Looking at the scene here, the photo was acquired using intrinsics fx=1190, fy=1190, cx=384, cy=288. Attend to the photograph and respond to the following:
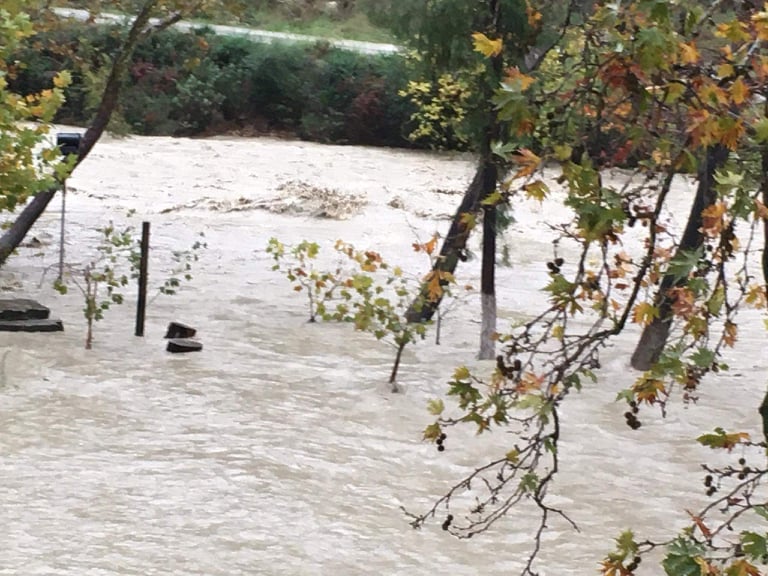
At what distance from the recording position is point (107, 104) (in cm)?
1139

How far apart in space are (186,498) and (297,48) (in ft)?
65.0

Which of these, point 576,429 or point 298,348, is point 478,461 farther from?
point 298,348

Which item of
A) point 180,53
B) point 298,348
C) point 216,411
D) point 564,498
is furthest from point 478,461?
point 180,53

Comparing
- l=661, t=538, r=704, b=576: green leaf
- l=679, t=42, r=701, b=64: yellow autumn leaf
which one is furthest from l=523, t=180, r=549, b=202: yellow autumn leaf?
l=661, t=538, r=704, b=576: green leaf

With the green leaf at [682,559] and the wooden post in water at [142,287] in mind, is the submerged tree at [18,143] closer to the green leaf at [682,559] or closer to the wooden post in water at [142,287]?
the wooden post in water at [142,287]

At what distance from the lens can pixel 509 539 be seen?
6539 millimetres

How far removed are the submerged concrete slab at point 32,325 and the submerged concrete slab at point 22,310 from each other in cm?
8

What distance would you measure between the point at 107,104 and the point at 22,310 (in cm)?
234

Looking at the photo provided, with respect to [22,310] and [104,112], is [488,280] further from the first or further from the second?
[104,112]

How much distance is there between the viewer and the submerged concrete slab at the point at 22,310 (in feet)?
33.2

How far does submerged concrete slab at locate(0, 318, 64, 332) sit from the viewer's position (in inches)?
390

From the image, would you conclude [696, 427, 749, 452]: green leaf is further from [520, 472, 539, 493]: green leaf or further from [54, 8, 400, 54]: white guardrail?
[54, 8, 400, 54]: white guardrail

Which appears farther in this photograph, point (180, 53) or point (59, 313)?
point (180, 53)

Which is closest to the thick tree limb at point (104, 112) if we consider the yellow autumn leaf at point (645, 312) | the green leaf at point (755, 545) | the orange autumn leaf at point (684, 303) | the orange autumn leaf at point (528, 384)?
the orange autumn leaf at point (684, 303)
